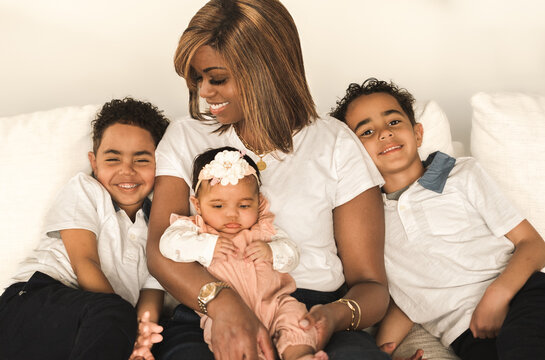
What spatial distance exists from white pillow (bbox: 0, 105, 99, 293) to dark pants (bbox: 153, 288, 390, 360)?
0.64 m

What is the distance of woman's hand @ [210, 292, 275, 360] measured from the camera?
5.11 feet

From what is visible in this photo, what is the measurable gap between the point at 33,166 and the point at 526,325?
171cm

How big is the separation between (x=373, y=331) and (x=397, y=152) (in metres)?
0.63

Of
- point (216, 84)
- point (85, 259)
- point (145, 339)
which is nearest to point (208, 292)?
point (145, 339)

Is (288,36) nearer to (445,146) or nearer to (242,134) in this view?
(242,134)

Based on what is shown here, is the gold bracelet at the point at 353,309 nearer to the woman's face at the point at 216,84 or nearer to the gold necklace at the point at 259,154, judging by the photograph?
the gold necklace at the point at 259,154

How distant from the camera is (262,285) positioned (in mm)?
1733

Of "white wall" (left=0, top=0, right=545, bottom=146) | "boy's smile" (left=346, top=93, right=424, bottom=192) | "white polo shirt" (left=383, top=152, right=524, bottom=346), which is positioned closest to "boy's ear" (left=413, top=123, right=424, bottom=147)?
"boy's smile" (left=346, top=93, right=424, bottom=192)

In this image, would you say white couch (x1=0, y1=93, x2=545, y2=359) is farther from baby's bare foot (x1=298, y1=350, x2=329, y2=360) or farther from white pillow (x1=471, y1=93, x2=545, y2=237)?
baby's bare foot (x1=298, y1=350, x2=329, y2=360)

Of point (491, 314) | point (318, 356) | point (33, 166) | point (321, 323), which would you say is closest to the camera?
point (318, 356)

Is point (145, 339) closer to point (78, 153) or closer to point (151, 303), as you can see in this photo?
point (151, 303)

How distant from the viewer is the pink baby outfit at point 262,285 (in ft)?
5.40

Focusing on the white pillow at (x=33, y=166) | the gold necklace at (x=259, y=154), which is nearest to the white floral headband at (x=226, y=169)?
the gold necklace at (x=259, y=154)

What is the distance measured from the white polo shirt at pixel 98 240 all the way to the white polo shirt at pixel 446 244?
2.76 feet
